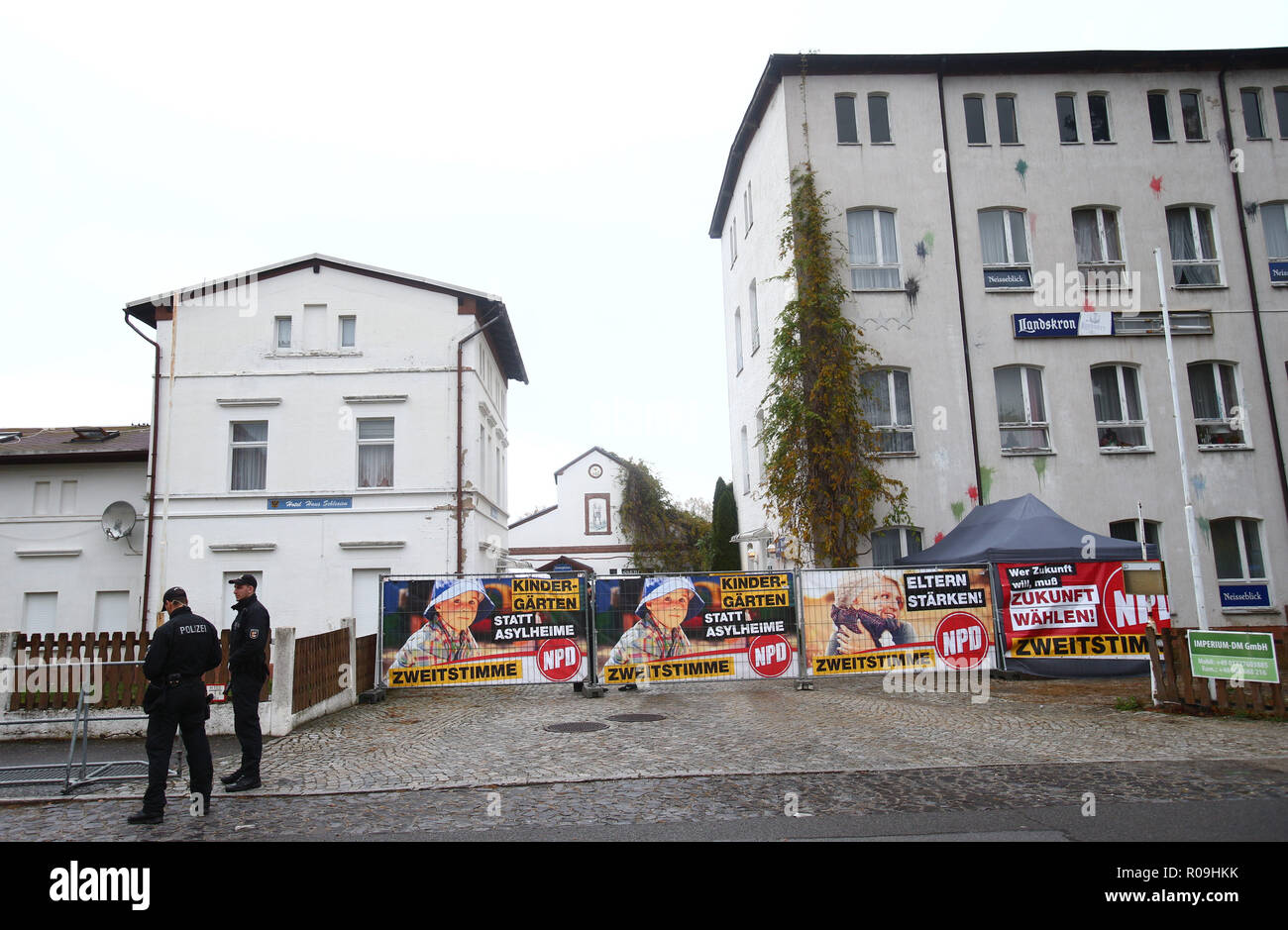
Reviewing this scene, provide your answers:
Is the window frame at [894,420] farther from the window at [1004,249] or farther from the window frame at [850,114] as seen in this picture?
the window frame at [850,114]

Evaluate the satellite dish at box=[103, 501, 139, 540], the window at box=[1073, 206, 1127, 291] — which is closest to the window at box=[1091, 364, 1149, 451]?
the window at box=[1073, 206, 1127, 291]

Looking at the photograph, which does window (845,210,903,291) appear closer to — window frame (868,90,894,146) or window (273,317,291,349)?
window frame (868,90,894,146)

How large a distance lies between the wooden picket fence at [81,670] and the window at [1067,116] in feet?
73.4

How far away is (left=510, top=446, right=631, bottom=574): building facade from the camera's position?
184 feet

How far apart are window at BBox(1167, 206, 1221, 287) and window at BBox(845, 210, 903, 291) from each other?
279 inches

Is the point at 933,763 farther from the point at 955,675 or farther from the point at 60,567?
the point at 60,567

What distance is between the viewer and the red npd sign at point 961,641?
46.0 ft

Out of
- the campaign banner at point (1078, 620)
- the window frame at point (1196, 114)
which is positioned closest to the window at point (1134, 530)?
the campaign banner at point (1078, 620)

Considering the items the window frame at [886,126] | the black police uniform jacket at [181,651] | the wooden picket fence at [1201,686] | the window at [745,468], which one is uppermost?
the window frame at [886,126]

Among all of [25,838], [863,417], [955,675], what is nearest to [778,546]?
[863,417]

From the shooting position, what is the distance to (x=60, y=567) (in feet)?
80.5

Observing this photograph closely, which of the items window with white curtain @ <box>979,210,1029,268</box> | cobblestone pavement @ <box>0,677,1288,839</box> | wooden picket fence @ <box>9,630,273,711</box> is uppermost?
window with white curtain @ <box>979,210,1029,268</box>
